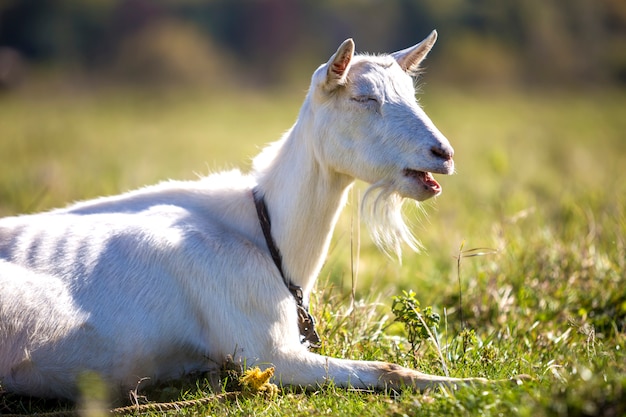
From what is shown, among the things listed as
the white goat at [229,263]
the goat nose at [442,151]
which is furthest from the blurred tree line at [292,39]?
the goat nose at [442,151]

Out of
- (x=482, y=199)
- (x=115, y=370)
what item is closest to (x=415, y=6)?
(x=482, y=199)

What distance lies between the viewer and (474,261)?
17.9 ft

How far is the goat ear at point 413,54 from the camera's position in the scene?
163 inches

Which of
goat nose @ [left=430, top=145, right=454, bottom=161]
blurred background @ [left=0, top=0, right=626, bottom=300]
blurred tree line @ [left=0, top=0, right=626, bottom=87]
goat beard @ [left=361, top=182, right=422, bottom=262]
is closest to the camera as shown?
goat nose @ [left=430, top=145, right=454, bottom=161]

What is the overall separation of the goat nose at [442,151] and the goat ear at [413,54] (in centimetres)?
74

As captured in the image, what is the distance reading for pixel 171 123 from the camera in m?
17.8

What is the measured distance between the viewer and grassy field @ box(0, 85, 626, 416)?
11.3 ft

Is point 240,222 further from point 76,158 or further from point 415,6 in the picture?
point 415,6

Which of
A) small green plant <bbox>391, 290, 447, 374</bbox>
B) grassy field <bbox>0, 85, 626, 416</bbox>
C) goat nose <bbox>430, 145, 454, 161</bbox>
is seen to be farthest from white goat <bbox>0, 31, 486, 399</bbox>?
small green plant <bbox>391, 290, 447, 374</bbox>

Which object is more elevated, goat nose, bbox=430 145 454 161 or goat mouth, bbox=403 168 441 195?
goat nose, bbox=430 145 454 161

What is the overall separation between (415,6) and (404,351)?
2544 centimetres

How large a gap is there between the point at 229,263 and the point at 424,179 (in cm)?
109

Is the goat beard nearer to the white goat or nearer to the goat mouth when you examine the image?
the white goat

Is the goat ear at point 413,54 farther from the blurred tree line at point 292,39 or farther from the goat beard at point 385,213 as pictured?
the blurred tree line at point 292,39
